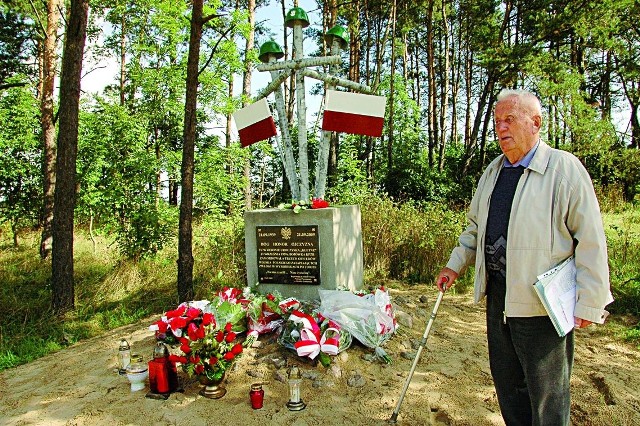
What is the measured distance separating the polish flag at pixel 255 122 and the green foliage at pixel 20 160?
753 cm

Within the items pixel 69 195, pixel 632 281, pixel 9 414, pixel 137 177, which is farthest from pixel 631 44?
pixel 9 414

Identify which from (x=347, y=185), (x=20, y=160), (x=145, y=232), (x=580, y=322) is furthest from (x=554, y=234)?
(x=20, y=160)

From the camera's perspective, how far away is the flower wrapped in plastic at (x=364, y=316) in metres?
3.95

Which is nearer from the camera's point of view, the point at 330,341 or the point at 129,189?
the point at 330,341

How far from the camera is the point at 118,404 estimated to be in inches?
131

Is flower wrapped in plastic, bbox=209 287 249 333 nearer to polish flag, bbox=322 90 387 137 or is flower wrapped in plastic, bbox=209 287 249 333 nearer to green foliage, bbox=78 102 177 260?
polish flag, bbox=322 90 387 137

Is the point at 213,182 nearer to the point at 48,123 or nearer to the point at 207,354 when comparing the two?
the point at 48,123

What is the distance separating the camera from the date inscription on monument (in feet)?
15.6

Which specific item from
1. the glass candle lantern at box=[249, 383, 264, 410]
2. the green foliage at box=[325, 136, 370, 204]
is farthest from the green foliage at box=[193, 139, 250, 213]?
the glass candle lantern at box=[249, 383, 264, 410]

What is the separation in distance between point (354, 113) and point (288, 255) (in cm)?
171

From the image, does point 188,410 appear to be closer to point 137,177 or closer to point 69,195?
point 69,195

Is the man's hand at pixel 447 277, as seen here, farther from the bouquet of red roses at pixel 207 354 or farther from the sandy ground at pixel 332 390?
the bouquet of red roses at pixel 207 354

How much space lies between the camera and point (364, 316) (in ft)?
13.2

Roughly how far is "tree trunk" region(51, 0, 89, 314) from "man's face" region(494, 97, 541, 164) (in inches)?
222
